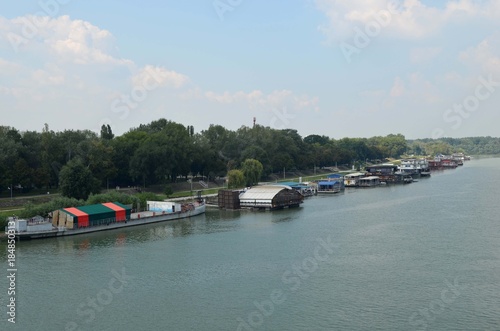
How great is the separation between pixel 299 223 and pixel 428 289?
19.1 metres

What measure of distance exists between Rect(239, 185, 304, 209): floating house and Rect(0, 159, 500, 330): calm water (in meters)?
8.82

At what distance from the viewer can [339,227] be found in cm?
3856

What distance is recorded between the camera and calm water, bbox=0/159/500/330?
63.6 ft

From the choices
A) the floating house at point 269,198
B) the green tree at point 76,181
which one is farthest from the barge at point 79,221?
the floating house at point 269,198

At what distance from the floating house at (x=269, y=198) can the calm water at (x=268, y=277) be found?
8.82 m

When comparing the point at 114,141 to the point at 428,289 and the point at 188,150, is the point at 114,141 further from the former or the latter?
the point at 428,289

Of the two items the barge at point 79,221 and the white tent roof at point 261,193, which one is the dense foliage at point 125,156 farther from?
the white tent roof at point 261,193

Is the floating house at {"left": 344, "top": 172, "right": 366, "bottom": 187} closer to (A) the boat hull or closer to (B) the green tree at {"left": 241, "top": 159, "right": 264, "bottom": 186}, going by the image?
(B) the green tree at {"left": 241, "top": 159, "right": 264, "bottom": 186}

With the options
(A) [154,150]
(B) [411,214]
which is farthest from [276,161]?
(B) [411,214]

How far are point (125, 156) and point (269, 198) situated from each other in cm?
2007

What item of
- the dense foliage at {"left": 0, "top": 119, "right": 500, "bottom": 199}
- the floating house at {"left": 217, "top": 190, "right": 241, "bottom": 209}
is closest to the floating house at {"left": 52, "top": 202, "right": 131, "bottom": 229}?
the dense foliage at {"left": 0, "top": 119, "right": 500, "bottom": 199}

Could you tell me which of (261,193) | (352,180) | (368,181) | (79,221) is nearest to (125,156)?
(261,193)

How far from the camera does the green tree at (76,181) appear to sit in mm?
44719

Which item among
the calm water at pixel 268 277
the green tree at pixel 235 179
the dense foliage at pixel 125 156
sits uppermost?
the dense foliage at pixel 125 156
